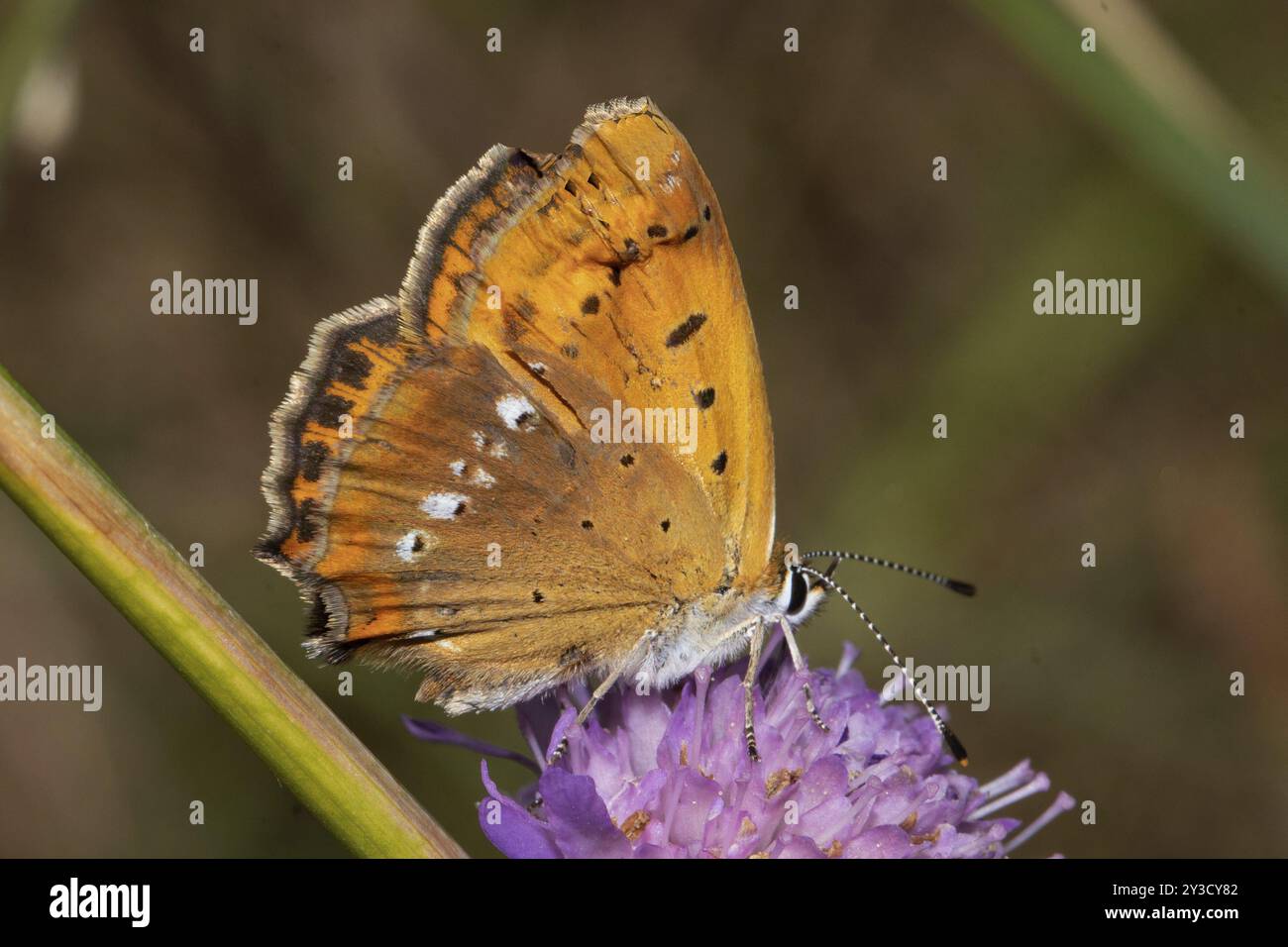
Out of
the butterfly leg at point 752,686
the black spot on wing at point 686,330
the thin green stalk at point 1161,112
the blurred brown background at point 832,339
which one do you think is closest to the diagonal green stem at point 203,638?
the butterfly leg at point 752,686

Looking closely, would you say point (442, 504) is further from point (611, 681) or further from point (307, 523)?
point (611, 681)

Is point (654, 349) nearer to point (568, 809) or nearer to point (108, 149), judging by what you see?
point (568, 809)

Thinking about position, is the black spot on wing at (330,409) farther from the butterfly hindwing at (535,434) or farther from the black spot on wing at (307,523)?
the black spot on wing at (307,523)

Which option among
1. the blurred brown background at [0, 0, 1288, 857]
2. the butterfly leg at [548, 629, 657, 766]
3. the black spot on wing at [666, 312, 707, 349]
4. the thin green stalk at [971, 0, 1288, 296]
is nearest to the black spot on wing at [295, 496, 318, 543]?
the butterfly leg at [548, 629, 657, 766]

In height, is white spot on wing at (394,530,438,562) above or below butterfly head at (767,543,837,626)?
above

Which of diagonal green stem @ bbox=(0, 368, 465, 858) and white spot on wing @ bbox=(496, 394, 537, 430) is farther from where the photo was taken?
white spot on wing @ bbox=(496, 394, 537, 430)

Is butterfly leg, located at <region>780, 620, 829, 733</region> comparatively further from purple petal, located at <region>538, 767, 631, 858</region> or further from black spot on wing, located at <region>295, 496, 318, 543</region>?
black spot on wing, located at <region>295, 496, 318, 543</region>

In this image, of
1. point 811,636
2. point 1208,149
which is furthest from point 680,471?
point 811,636
